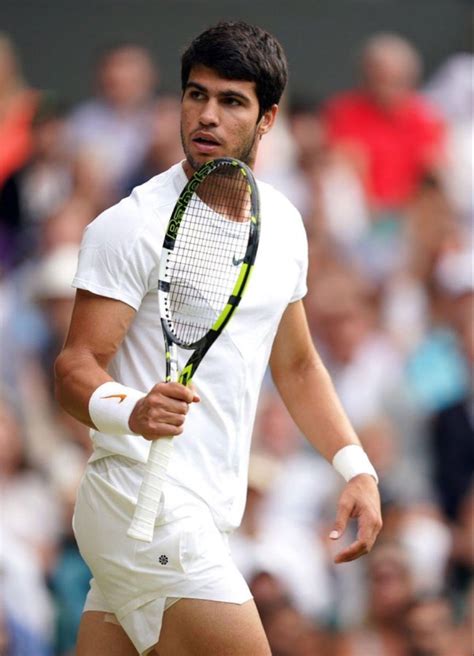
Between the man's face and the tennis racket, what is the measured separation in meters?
0.07

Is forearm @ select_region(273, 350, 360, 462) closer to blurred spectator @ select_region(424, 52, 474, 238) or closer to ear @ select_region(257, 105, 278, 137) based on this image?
ear @ select_region(257, 105, 278, 137)

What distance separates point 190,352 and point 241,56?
782mm

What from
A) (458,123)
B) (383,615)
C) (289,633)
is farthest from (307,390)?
(458,123)

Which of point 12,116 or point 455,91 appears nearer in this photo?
point 12,116

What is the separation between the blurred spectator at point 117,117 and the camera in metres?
7.78

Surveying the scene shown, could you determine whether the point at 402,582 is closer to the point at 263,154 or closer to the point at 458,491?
the point at 458,491

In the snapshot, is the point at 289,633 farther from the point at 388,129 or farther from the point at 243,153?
the point at 243,153

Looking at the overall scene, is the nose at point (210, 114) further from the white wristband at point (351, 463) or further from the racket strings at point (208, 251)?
the white wristband at point (351, 463)

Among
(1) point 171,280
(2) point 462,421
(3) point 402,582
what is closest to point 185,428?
(1) point 171,280

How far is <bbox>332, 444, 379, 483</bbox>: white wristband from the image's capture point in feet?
12.7

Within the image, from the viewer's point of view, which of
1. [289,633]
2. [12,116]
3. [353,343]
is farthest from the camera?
[12,116]

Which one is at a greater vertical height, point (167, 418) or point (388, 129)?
point (388, 129)

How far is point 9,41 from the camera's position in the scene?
793 cm

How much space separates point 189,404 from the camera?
3.42 meters
